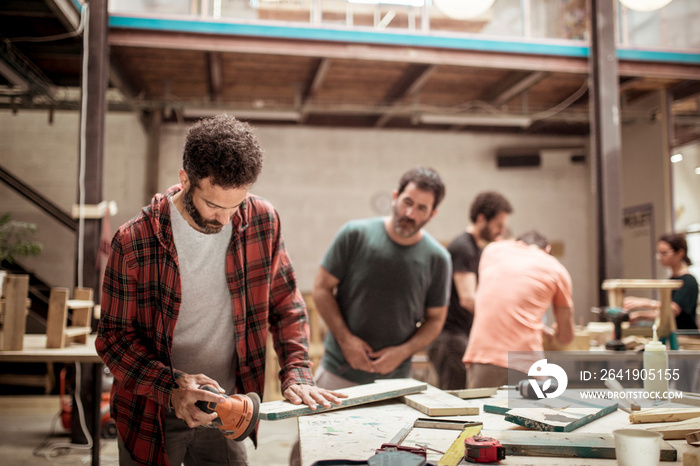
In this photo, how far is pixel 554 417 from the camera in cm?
145

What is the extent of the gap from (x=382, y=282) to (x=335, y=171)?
5.39 metres

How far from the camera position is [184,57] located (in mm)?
5742

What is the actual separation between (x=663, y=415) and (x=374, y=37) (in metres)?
4.45

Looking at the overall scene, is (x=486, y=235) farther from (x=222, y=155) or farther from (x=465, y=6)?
(x=222, y=155)

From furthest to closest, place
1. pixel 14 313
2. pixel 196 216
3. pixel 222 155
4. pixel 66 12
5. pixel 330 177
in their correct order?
1. pixel 330 177
2. pixel 66 12
3. pixel 14 313
4. pixel 196 216
5. pixel 222 155

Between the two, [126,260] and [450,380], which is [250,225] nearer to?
[126,260]

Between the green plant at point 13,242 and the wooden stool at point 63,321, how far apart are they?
2.31 metres

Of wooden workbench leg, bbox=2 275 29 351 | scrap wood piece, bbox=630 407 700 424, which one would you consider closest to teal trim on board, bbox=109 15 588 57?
wooden workbench leg, bbox=2 275 29 351

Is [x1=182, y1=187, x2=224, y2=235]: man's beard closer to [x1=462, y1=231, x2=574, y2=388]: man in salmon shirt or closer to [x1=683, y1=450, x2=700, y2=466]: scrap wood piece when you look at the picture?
[x1=683, y1=450, x2=700, y2=466]: scrap wood piece

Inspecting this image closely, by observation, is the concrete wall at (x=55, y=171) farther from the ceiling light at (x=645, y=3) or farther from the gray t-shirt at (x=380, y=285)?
the ceiling light at (x=645, y=3)

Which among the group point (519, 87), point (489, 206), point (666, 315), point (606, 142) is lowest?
point (666, 315)

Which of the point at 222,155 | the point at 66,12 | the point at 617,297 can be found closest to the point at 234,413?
the point at 222,155

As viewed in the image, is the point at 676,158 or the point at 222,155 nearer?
the point at 222,155

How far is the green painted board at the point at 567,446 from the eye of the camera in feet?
3.98
